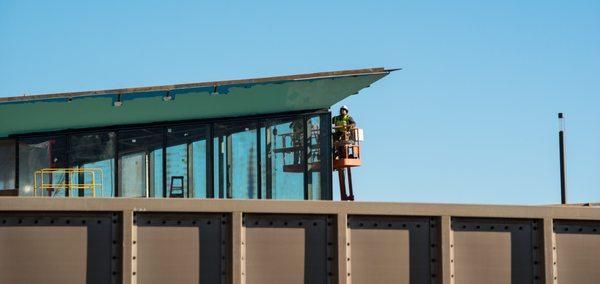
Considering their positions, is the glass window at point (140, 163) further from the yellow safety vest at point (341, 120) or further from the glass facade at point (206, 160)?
the yellow safety vest at point (341, 120)

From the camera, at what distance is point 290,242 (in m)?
10.9

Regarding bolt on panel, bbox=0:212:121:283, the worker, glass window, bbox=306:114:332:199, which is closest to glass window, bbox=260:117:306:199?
glass window, bbox=306:114:332:199

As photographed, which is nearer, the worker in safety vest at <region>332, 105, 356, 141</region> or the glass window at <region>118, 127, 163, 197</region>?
the glass window at <region>118, 127, 163, 197</region>

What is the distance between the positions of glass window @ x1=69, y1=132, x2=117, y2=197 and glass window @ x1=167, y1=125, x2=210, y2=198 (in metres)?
1.33

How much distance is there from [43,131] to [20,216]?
47.6ft

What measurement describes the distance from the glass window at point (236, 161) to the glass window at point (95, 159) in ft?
7.77

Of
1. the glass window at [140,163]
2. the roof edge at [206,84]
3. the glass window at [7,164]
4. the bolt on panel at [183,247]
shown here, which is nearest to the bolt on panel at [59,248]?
the bolt on panel at [183,247]

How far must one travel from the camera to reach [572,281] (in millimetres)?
Answer: 11477

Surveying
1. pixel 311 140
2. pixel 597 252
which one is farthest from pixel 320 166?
pixel 597 252

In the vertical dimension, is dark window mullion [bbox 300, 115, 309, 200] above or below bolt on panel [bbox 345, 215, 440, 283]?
above

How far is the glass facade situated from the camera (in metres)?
23.3

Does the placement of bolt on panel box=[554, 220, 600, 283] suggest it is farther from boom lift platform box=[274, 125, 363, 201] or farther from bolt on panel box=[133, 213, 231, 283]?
boom lift platform box=[274, 125, 363, 201]

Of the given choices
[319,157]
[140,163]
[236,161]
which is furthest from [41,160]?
[319,157]

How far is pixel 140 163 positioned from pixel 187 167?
1.09 m
